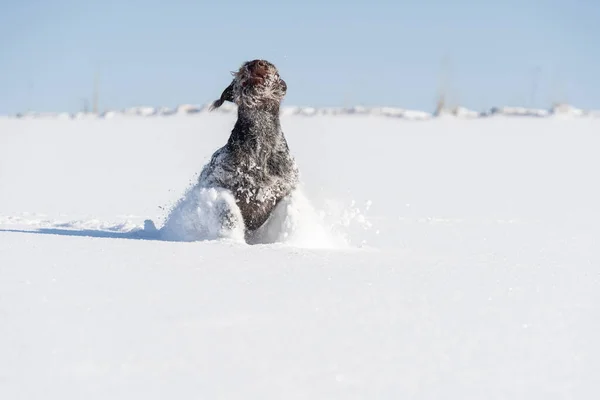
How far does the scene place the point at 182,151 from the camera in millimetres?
15367

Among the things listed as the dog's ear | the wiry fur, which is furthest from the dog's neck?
the dog's ear

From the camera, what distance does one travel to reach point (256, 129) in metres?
4.68

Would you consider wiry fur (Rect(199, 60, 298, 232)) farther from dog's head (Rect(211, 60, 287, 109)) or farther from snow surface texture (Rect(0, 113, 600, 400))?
snow surface texture (Rect(0, 113, 600, 400))

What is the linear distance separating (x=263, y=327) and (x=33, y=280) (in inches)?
41.7

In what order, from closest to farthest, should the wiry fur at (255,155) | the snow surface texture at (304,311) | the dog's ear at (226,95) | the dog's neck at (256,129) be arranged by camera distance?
1. the snow surface texture at (304,311)
2. the wiry fur at (255,155)
3. the dog's neck at (256,129)
4. the dog's ear at (226,95)

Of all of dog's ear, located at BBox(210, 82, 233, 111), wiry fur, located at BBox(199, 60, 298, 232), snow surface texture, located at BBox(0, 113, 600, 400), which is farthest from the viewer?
dog's ear, located at BBox(210, 82, 233, 111)

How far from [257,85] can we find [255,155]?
17.2 inches

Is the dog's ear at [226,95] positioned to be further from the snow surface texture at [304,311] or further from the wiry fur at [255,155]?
the snow surface texture at [304,311]

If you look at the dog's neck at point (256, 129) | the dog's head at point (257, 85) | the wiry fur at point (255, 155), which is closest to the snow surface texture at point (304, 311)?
the wiry fur at point (255, 155)

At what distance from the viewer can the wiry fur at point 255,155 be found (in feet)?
14.9

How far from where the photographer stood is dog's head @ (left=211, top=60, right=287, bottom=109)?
4730mm

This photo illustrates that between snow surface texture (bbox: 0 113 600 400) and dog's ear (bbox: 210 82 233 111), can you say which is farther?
Answer: dog's ear (bbox: 210 82 233 111)

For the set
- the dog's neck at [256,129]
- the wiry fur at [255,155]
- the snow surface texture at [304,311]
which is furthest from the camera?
the dog's neck at [256,129]

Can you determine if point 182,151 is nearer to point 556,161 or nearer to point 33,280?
point 556,161
